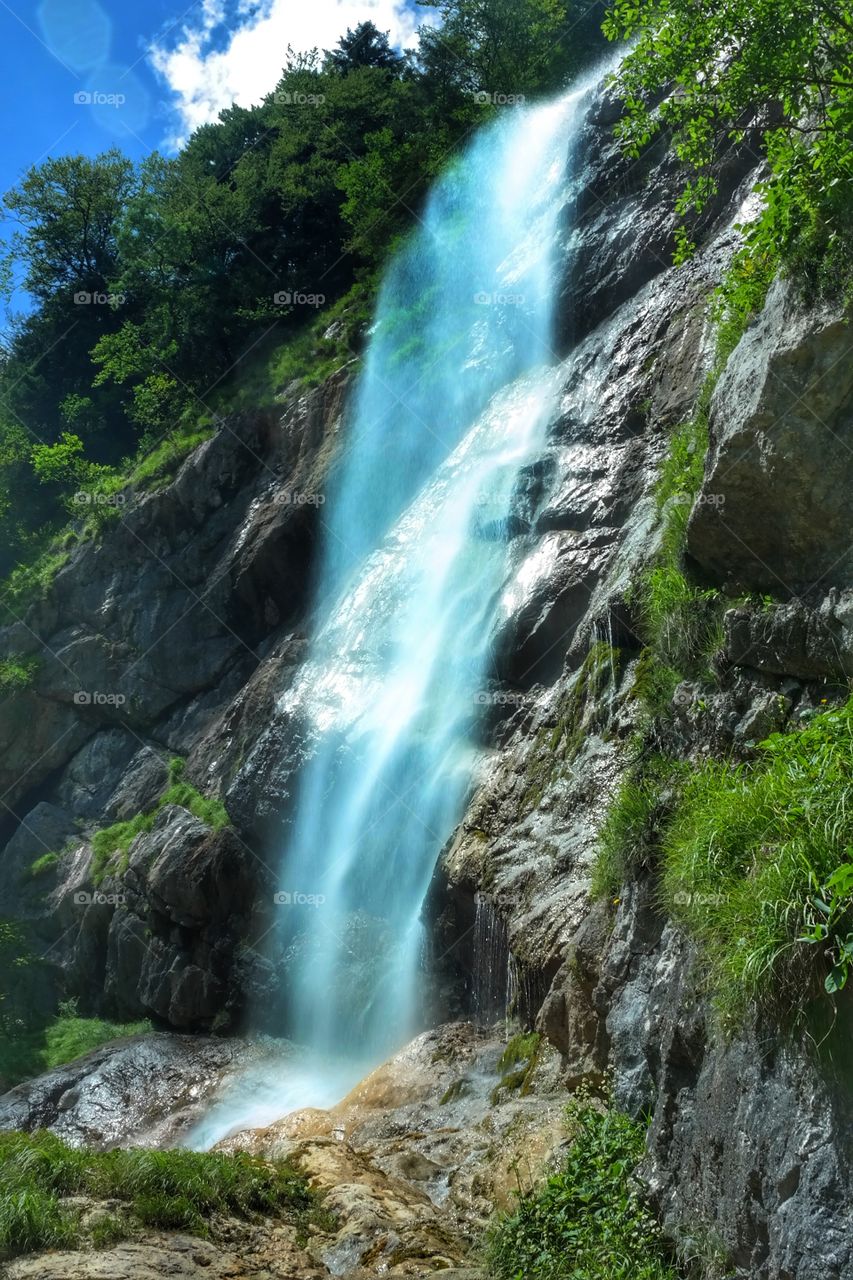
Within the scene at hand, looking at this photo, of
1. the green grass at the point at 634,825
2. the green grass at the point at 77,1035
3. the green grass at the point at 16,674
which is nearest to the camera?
the green grass at the point at 634,825

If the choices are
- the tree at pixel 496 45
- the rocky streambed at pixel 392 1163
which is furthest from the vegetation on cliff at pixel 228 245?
the rocky streambed at pixel 392 1163

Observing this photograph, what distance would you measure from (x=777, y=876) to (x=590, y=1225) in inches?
102

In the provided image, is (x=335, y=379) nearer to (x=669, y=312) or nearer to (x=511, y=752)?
(x=669, y=312)

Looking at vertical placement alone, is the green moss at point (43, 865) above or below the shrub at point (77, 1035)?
above

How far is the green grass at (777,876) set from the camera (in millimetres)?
5379

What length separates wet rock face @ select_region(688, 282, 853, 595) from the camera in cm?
820

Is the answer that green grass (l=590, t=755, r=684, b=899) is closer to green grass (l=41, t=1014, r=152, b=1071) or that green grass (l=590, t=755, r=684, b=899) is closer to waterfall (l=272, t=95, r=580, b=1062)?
waterfall (l=272, t=95, r=580, b=1062)

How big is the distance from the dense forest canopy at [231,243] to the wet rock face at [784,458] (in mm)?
18307

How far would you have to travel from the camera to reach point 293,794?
59.8ft

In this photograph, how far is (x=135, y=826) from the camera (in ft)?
73.9

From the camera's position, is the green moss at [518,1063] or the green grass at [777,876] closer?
the green grass at [777,876]

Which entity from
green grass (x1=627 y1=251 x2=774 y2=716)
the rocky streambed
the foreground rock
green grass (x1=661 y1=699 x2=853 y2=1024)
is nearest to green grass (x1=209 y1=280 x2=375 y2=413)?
the foreground rock

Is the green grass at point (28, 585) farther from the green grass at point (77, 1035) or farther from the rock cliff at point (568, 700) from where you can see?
the green grass at point (77, 1035)

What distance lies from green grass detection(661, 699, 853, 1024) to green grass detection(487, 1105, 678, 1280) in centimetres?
139
